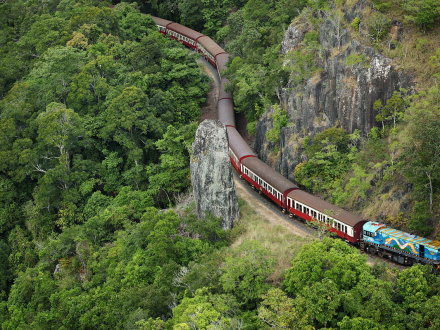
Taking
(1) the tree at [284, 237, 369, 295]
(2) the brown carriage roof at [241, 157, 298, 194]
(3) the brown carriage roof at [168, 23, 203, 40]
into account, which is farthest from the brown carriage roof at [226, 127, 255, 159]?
(3) the brown carriage roof at [168, 23, 203, 40]

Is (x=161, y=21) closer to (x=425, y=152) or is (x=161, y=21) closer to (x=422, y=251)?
(x=425, y=152)

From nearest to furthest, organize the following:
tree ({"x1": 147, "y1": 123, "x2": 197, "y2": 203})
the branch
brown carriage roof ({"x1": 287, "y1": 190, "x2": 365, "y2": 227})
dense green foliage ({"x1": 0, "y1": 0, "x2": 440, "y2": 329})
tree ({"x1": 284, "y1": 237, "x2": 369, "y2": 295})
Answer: tree ({"x1": 284, "y1": 237, "x2": 369, "y2": 295}) → dense green foliage ({"x1": 0, "y1": 0, "x2": 440, "y2": 329}) → brown carriage roof ({"x1": 287, "y1": 190, "x2": 365, "y2": 227}) → tree ({"x1": 147, "y1": 123, "x2": 197, "y2": 203}) → the branch

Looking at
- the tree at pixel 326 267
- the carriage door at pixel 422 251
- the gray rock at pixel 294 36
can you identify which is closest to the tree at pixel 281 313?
the tree at pixel 326 267

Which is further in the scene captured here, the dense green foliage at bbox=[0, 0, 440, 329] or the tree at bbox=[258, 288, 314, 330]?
the dense green foliage at bbox=[0, 0, 440, 329]

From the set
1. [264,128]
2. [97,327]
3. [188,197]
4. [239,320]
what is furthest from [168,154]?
[239,320]

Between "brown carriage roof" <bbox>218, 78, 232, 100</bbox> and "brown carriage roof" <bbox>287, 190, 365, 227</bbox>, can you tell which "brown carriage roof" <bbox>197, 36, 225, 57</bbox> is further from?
"brown carriage roof" <bbox>287, 190, 365, 227</bbox>

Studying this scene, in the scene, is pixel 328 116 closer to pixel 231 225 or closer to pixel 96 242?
pixel 231 225
